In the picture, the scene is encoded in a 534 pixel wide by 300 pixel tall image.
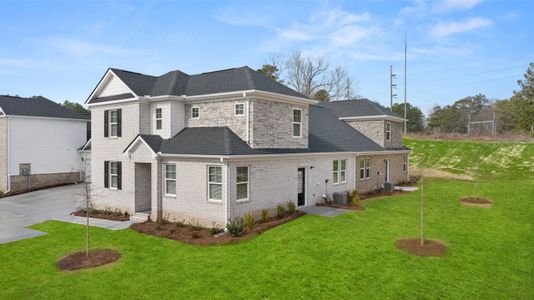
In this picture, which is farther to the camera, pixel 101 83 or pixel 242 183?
pixel 101 83

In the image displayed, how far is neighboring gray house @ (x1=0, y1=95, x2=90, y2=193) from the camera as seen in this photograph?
2811cm

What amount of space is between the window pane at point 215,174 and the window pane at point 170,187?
239 centimetres

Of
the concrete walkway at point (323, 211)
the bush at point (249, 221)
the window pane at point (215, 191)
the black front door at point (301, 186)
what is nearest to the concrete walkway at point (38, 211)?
the window pane at point (215, 191)

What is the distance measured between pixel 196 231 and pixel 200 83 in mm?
8404

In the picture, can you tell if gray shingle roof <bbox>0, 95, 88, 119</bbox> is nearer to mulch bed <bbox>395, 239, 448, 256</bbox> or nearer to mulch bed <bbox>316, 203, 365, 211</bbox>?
mulch bed <bbox>316, 203, 365, 211</bbox>

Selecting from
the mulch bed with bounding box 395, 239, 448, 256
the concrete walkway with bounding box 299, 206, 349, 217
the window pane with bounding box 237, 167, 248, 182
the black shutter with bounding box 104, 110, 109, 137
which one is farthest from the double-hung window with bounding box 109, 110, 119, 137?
the mulch bed with bounding box 395, 239, 448, 256

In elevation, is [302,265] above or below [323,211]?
below

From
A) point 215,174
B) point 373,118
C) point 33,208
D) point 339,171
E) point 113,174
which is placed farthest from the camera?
point 373,118

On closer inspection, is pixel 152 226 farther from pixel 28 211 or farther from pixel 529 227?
pixel 529 227

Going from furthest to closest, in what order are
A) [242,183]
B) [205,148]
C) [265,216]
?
[265,216], [205,148], [242,183]

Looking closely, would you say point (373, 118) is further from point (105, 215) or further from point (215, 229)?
point (105, 215)

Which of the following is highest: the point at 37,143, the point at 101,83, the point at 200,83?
the point at 101,83

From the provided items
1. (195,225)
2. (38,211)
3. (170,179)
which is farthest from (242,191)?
(38,211)

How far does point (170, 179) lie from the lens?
17078 millimetres
